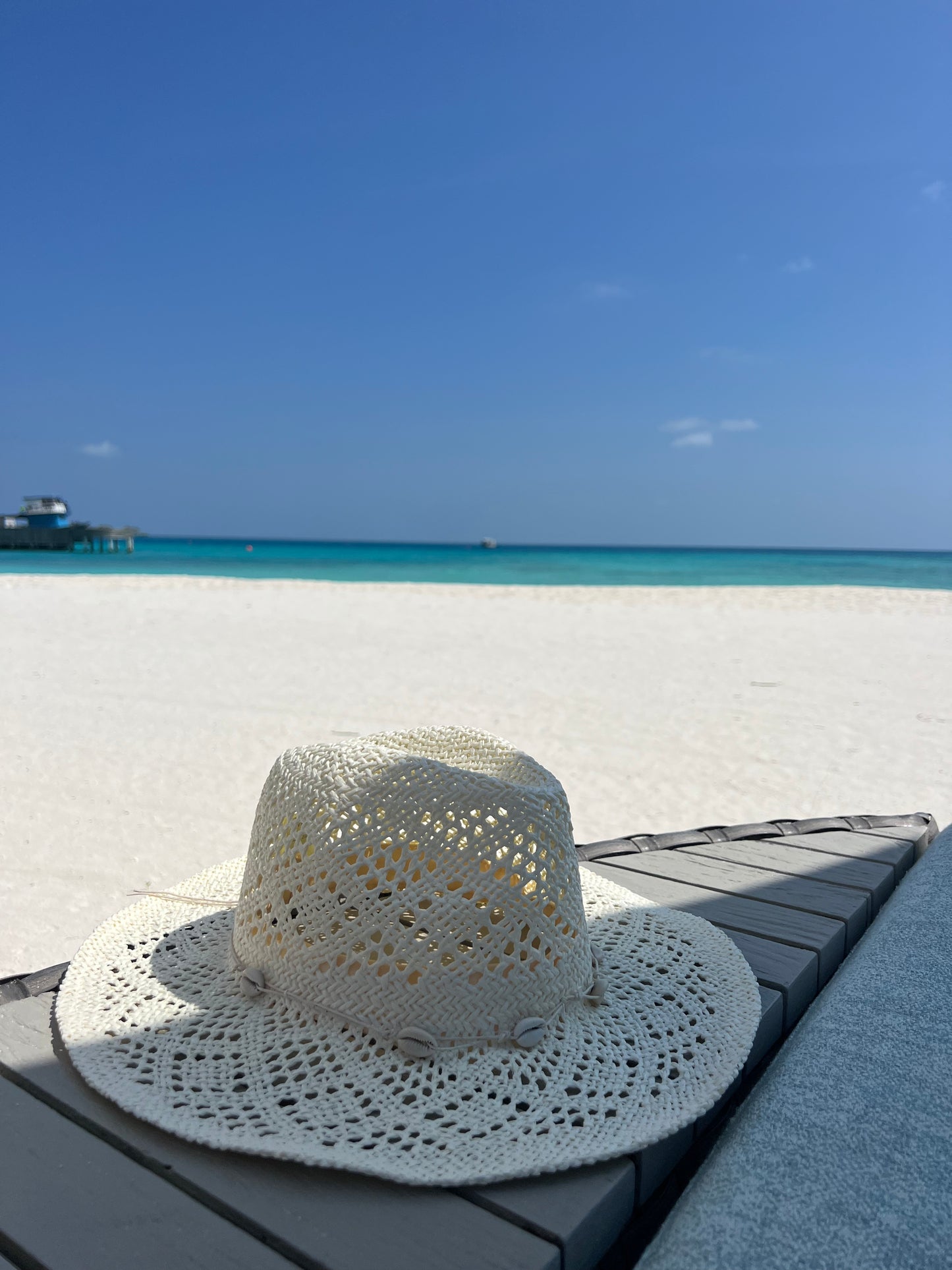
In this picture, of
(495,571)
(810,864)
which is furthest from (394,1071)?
(495,571)

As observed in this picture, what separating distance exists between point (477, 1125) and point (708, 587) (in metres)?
21.2

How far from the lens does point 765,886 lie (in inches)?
92.2

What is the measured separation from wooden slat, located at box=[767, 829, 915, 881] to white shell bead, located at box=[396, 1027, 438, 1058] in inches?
68.8

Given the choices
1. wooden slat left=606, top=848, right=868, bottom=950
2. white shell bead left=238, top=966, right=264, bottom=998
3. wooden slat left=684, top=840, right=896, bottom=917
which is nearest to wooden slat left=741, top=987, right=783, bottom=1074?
wooden slat left=606, top=848, right=868, bottom=950

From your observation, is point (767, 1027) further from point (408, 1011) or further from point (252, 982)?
point (252, 982)

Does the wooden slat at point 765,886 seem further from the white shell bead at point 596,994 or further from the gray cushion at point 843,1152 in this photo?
the white shell bead at point 596,994

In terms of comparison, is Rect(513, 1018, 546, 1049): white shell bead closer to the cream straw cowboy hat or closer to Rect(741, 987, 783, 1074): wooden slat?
the cream straw cowboy hat

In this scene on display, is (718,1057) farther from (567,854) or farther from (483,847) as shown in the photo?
(483,847)

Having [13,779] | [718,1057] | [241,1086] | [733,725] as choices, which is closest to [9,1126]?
[241,1086]

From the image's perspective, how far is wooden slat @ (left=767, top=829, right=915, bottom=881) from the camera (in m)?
2.55

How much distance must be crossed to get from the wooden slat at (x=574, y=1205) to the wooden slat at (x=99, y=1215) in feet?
0.96

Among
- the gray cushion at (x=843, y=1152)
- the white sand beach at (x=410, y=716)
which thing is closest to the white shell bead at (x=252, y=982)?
the gray cushion at (x=843, y=1152)

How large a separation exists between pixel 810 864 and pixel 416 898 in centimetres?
165

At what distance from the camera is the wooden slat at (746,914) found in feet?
6.41
